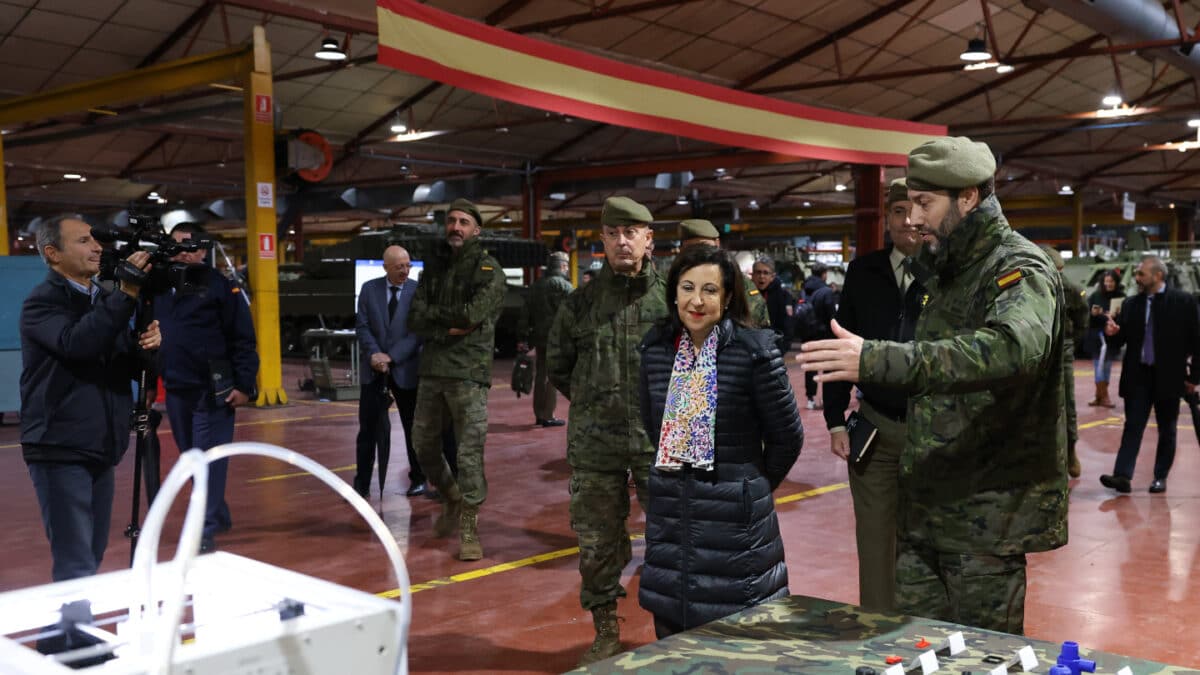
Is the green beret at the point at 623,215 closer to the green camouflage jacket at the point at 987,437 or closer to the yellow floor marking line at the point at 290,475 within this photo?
the green camouflage jacket at the point at 987,437

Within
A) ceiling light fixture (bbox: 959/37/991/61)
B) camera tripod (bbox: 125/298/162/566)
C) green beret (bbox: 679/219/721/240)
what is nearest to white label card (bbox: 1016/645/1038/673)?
camera tripod (bbox: 125/298/162/566)

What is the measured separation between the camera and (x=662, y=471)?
3.31 m

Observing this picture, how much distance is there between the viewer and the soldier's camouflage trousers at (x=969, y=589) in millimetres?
2609

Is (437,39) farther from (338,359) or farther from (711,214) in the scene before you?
(711,214)

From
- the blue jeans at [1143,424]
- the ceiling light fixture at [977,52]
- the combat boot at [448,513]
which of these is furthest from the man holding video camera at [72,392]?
the ceiling light fixture at [977,52]

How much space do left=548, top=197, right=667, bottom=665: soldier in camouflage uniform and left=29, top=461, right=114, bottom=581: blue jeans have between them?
180 cm

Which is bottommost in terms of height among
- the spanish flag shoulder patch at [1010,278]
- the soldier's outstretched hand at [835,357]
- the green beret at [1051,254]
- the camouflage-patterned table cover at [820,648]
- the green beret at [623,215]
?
the camouflage-patterned table cover at [820,648]

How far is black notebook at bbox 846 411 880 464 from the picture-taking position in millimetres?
3812

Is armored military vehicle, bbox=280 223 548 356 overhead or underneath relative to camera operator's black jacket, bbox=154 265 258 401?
overhead

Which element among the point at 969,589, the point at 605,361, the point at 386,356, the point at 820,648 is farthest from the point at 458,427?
the point at 820,648

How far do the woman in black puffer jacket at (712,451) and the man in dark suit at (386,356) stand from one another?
3.83 m

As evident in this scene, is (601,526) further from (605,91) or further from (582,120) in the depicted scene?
(582,120)

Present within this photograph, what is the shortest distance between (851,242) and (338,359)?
31769 millimetres

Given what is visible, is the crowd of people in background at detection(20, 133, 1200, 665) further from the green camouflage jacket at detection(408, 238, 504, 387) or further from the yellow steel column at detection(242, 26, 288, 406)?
the yellow steel column at detection(242, 26, 288, 406)
